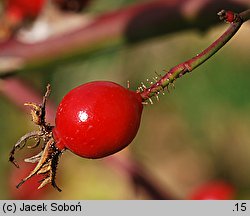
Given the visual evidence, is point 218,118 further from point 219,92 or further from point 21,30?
point 21,30

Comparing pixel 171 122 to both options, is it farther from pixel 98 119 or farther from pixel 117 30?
pixel 98 119

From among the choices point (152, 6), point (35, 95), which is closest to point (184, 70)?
point (152, 6)

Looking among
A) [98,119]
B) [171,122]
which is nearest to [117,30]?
[98,119]

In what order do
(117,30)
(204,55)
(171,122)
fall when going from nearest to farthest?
1. (204,55)
2. (117,30)
3. (171,122)

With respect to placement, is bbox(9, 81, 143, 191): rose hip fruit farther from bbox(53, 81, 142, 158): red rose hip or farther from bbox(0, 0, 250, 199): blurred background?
bbox(0, 0, 250, 199): blurred background

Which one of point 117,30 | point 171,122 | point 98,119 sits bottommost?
point 98,119

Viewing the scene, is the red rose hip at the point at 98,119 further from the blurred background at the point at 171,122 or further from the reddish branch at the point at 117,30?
the blurred background at the point at 171,122
